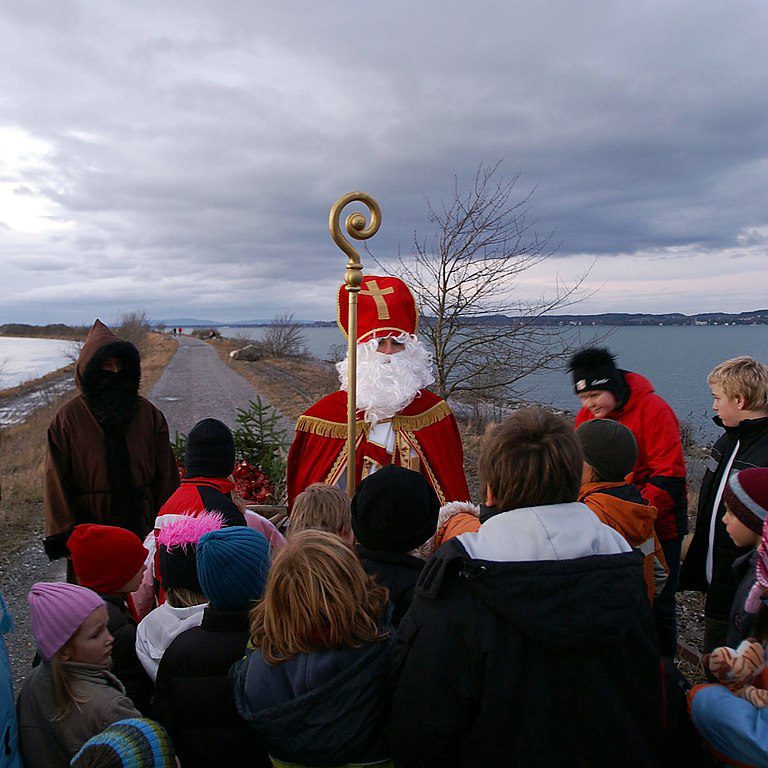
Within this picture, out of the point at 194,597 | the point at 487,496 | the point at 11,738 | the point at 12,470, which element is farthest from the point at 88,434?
the point at 12,470

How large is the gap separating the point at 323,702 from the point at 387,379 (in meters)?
2.56

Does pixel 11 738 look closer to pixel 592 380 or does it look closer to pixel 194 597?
pixel 194 597

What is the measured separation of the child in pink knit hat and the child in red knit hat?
41 centimetres

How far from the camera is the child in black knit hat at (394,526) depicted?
2.12m

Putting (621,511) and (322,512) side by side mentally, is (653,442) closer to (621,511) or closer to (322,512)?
(621,511)

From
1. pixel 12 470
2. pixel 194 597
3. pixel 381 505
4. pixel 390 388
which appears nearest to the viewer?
pixel 381 505

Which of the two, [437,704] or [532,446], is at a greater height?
[532,446]

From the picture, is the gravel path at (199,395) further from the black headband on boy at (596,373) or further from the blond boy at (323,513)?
the blond boy at (323,513)

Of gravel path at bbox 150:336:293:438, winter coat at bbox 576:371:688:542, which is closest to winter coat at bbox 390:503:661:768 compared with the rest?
winter coat at bbox 576:371:688:542

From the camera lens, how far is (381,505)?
83.4 inches

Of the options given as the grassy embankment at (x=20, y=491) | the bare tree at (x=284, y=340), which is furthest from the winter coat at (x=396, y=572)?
the bare tree at (x=284, y=340)

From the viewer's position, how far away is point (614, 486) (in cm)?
271

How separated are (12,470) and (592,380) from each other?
9767 mm

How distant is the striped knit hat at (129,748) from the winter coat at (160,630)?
427 mm
